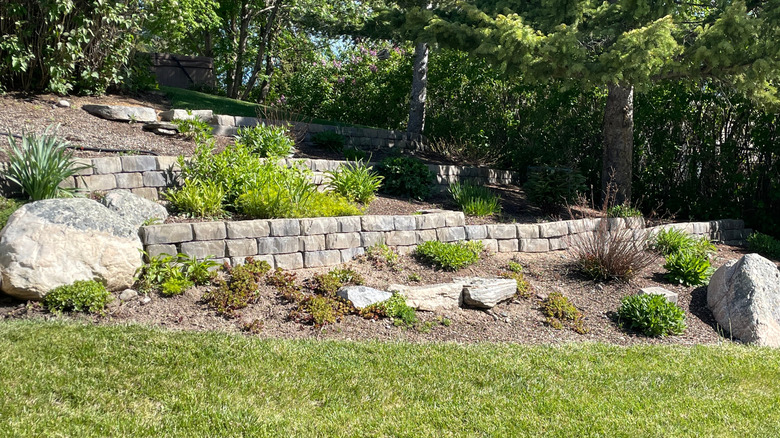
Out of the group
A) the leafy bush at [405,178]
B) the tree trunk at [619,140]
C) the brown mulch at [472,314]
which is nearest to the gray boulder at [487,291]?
the brown mulch at [472,314]

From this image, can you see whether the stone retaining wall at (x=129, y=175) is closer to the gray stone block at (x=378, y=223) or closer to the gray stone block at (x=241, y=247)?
the gray stone block at (x=241, y=247)

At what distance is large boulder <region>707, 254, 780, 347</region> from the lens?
19.8 ft

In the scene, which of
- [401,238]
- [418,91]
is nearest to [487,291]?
[401,238]

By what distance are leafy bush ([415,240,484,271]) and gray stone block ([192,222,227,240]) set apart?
209cm

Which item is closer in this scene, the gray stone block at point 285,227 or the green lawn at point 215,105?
the gray stone block at point 285,227

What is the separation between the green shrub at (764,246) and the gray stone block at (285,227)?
21.4 feet

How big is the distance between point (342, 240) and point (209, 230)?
1.37 metres

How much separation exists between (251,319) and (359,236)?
1.81 m

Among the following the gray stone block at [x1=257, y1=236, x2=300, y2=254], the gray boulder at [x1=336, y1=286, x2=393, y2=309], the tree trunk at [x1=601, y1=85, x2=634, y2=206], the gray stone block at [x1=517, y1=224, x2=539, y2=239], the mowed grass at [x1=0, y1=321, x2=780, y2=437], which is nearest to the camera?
the mowed grass at [x1=0, y1=321, x2=780, y2=437]

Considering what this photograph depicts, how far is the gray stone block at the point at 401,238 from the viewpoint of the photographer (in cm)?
695

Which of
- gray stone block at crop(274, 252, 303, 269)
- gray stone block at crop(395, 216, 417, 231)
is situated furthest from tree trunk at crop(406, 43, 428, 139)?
gray stone block at crop(274, 252, 303, 269)

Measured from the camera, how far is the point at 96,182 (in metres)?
6.61

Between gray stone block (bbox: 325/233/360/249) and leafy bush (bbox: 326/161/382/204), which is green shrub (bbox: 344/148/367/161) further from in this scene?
gray stone block (bbox: 325/233/360/249)

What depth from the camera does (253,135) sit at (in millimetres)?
8094
